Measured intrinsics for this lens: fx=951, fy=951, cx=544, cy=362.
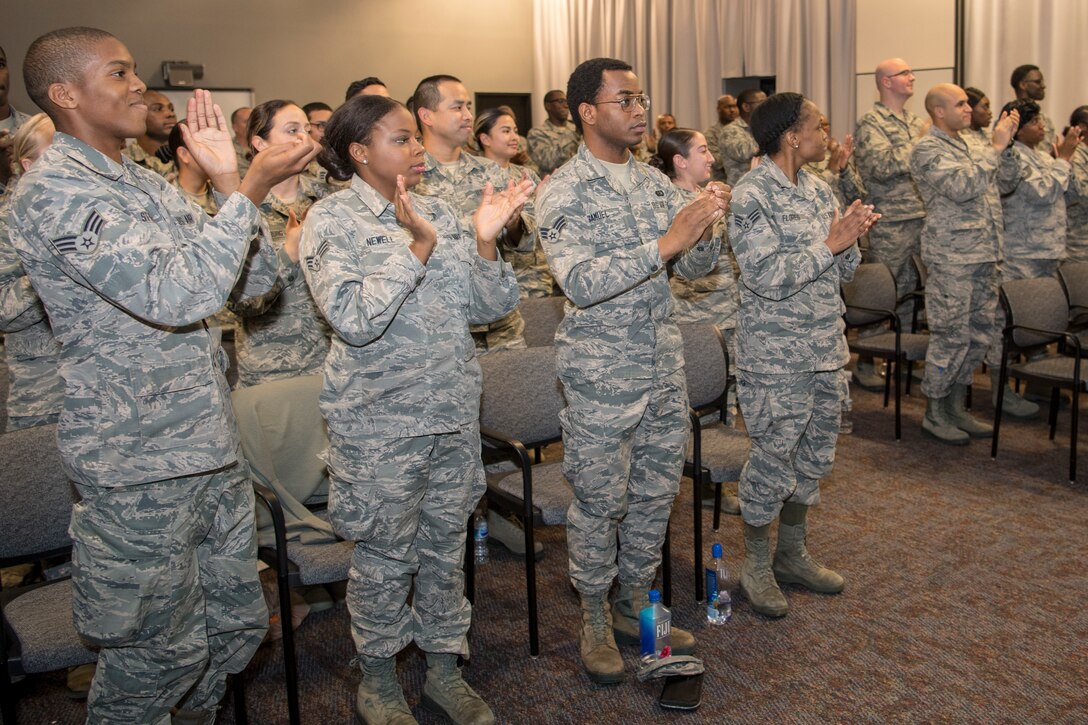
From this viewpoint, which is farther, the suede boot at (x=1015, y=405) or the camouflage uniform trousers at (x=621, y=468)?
the suede boot at (x=1015, y=405)

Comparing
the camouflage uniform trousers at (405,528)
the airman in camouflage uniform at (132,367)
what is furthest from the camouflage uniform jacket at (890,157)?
the airman in camouflage uniform at (132,367)

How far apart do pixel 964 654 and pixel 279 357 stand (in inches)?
97.2

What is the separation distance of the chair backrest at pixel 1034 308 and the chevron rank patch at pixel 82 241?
13.8 ft

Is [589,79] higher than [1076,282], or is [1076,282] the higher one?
[589,79]

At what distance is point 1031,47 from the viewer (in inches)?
314

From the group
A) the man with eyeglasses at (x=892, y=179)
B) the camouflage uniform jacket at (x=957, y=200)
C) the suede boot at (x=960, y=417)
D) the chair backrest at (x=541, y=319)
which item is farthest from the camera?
the man with eyeglasses at (x=892, y=179)

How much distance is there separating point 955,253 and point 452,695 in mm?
3603

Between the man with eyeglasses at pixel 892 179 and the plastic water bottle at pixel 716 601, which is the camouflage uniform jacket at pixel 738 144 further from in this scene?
the plastic water bottle at pixel 716 601

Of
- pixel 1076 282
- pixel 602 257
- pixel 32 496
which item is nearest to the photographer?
pixel 32 496

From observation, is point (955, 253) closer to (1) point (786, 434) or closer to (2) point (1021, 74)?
(1) point (786, 434)

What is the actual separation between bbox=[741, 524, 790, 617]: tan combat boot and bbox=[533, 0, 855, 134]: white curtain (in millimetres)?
6946

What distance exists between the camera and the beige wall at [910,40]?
8367 mm

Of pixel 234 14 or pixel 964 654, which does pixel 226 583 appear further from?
pixel 234 14

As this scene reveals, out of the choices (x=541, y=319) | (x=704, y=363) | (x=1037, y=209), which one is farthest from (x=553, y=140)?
(x=704, y=363)
